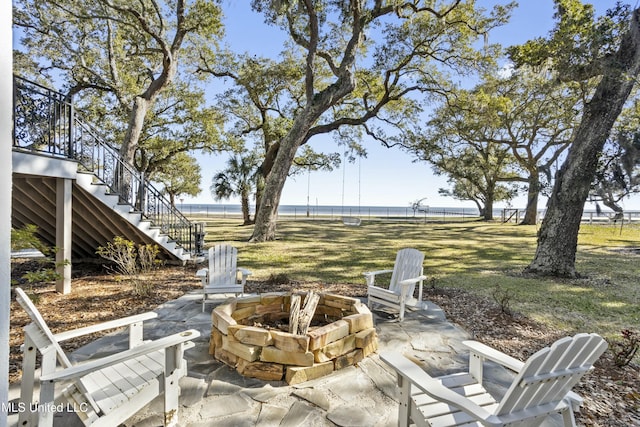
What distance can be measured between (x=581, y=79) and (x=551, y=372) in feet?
23.7

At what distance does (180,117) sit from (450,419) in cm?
1672

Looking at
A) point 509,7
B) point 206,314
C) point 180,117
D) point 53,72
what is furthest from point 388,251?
point 53,72

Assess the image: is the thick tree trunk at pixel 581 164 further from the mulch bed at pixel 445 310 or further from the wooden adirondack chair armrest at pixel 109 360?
the wooden adirondack chair armrest at pixel 109 360

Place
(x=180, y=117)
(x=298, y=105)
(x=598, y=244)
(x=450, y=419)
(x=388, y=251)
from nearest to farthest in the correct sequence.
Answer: (x=450, y=419) < (x=388, y=251) < (x=598, y=244) < (x=180, y=117) < (x=298, y=105)

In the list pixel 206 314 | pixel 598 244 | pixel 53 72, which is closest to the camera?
pixel 206 314

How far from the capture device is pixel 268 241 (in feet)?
38.9

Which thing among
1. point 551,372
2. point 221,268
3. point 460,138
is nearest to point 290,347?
point 551,372

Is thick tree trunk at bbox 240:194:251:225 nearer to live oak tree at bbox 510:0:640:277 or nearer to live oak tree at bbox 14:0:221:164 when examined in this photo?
live oak tree at bbox 14:0:221:164

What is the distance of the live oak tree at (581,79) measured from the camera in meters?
5.89

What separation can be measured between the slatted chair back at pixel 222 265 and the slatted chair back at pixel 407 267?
2466 millimetres

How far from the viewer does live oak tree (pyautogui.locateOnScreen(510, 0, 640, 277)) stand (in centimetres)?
589

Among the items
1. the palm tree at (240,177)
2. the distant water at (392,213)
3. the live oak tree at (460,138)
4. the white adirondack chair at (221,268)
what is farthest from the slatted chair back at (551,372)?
the palm tree at (240,177)

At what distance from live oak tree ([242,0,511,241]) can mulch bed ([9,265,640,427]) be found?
607 centimetres

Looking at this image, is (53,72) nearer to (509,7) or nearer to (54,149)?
(54,149)
